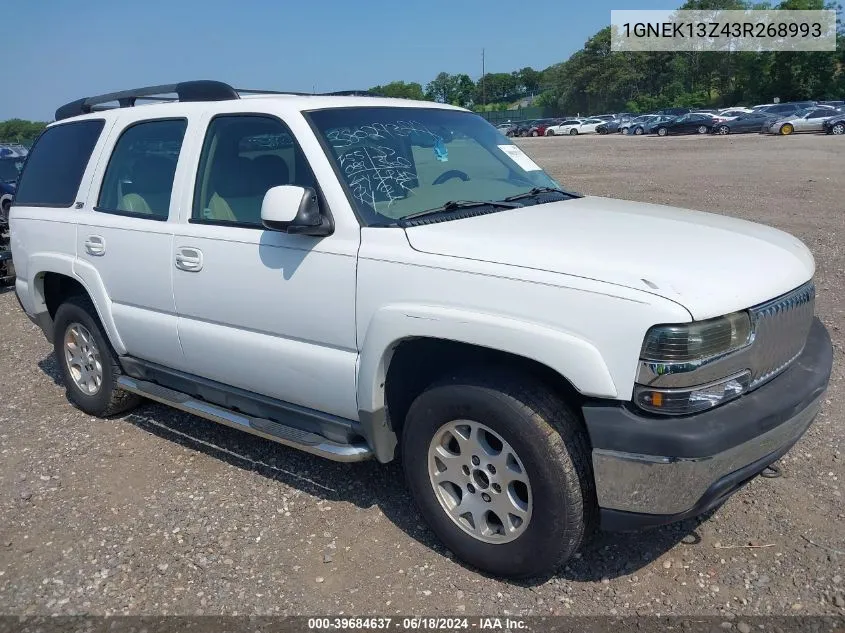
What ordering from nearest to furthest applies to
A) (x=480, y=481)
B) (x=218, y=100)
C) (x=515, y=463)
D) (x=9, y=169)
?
(x=515, y=463) → (x=480, y=481) → (x=218, y=100) → (x=9, y=169)

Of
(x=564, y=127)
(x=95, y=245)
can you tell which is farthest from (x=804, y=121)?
(x=95, y=245)

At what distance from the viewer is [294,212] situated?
3262mm

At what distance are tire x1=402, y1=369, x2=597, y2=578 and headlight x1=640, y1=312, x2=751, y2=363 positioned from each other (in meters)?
0.48

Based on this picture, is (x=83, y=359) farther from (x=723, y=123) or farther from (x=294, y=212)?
(x=723, y=123)

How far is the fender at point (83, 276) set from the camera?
4.61 m

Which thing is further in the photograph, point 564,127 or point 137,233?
point 564,127

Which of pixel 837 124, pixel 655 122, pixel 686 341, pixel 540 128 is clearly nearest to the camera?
pixel 686 341

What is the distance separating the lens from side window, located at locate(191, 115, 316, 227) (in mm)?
3756

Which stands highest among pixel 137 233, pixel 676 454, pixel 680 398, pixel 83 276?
pixel 137 233

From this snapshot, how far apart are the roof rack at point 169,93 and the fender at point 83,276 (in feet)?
3.59

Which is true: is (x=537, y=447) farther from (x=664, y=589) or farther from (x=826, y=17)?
(x=826, y=17)

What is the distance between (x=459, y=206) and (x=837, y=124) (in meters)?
38.8

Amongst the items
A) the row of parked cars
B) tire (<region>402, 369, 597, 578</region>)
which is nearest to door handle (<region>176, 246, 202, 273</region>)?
tire (<region>402, 369, 597, 578</region>)

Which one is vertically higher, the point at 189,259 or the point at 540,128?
the point at 540,128
